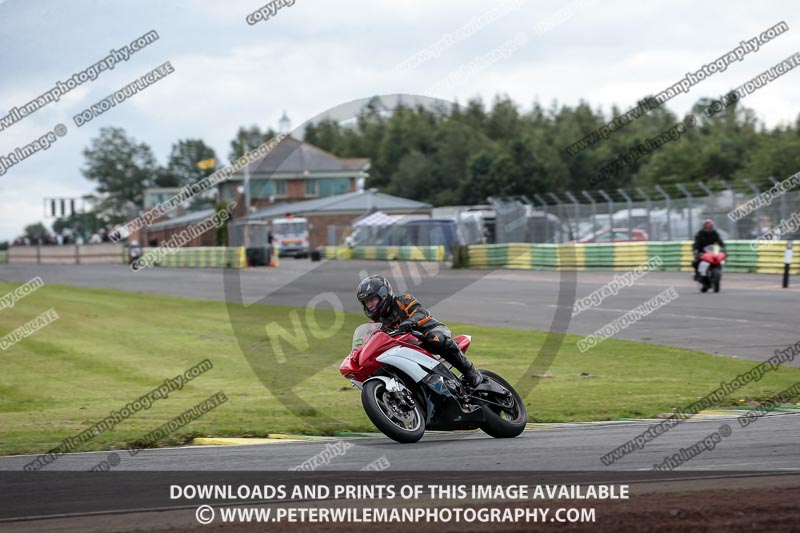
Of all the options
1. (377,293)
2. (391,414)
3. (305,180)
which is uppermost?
(305,180)

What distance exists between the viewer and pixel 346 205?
6575 centimetres

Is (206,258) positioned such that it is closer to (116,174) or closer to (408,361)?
(408,361)

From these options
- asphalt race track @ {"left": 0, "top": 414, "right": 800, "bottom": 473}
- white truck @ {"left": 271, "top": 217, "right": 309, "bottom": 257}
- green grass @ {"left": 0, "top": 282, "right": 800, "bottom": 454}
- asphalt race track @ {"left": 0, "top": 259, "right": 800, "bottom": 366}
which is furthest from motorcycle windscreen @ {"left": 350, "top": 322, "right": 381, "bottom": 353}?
white truck @ {"left": 271, "top": 217, "right": 309, "bottom": 257}

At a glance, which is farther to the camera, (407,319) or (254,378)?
(254,378)

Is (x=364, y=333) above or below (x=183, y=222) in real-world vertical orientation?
below

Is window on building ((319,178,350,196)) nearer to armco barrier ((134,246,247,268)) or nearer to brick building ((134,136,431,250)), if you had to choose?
brick building ((134,136,431,250))

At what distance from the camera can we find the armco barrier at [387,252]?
2012 inches

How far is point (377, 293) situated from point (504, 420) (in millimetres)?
1608

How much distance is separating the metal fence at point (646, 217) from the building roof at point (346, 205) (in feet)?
17.4

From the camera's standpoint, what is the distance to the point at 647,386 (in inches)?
517

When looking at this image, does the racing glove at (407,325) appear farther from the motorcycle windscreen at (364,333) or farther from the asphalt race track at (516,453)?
the asphalt race track at (516,453)

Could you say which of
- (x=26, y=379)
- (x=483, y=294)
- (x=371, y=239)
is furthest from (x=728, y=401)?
(x=371, y=239)

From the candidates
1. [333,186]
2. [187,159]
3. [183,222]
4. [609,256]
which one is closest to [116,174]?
[187,159]

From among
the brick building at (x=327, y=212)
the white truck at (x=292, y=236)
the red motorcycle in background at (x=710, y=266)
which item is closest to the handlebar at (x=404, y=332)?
the red motorcycle in background at (x=710, y=266)
